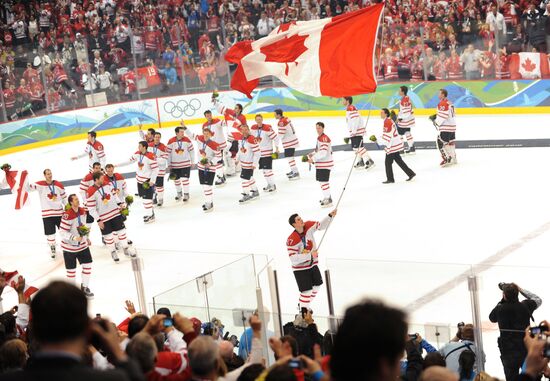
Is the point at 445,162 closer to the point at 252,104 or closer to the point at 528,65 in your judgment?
the point at 528,65

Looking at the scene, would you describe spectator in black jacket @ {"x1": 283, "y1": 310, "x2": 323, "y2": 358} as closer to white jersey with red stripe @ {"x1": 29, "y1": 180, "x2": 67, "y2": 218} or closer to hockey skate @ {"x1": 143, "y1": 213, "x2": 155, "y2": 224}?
white jersey with red stripe @ {"x1": 29, "y1": 180, "x2": 67, "y2": 218}

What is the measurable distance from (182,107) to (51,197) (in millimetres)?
11408

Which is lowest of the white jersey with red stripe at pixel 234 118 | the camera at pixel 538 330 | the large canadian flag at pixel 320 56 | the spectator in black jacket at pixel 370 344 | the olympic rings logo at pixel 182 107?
the olympic rings logo at pixel 182 107

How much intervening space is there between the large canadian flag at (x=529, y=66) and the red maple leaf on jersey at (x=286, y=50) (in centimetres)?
1010

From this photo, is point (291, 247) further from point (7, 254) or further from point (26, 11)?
point (26, 11)

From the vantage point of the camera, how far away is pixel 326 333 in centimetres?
717

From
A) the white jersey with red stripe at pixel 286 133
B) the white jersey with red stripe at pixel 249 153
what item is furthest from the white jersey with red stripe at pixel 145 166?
the white jersey with red stripe at pixel 286 133

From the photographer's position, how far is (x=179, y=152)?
16.1 metres

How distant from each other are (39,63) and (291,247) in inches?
617

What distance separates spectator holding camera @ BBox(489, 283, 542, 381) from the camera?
23.6 feet

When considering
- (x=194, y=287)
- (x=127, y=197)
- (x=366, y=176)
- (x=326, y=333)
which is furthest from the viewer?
(x=366, y=176)

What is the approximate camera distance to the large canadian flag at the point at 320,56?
11148mm

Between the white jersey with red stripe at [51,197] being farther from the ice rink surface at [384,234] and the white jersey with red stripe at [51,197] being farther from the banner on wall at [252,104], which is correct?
the banner on wall at [252,104]

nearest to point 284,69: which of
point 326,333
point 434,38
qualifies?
point 326,333
